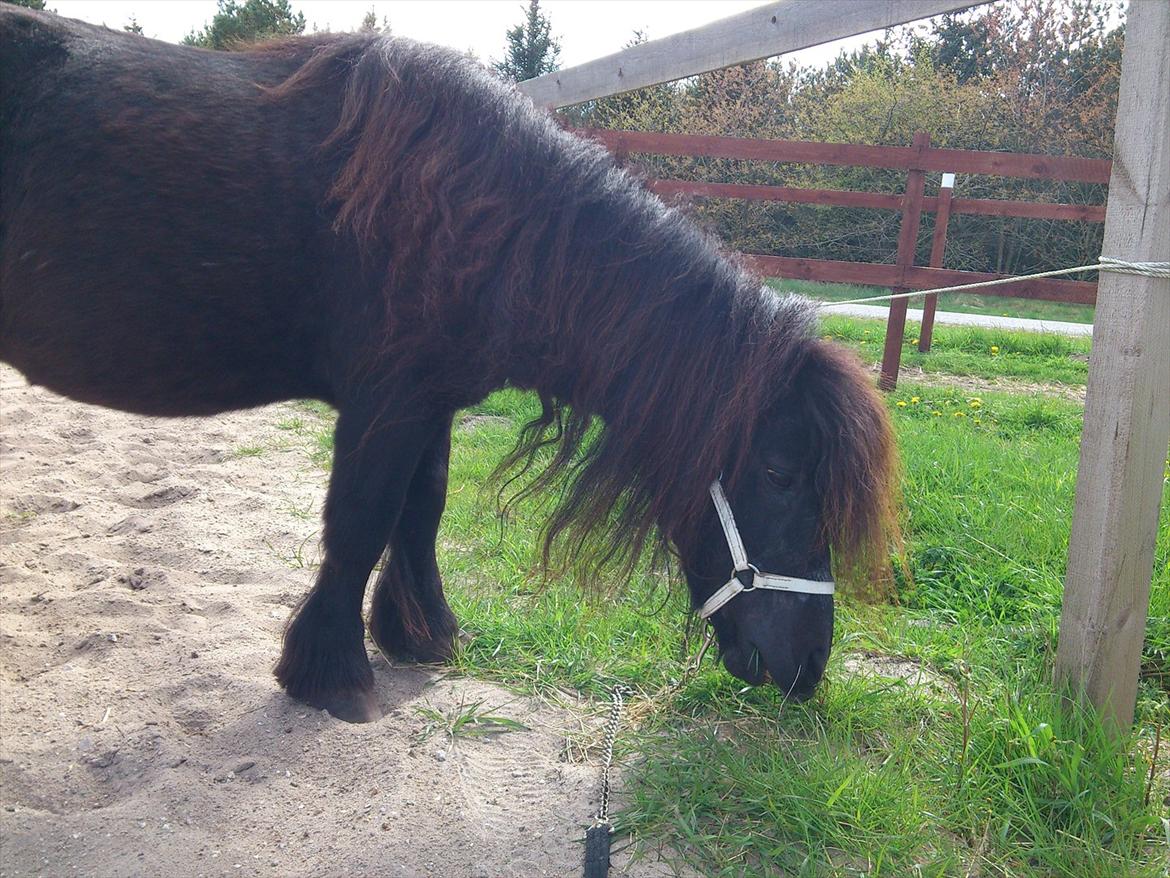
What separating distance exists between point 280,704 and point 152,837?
23.7 inches

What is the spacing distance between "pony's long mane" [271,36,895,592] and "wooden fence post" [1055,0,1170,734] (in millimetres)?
511

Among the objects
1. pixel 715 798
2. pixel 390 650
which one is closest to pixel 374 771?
pixel 390 650

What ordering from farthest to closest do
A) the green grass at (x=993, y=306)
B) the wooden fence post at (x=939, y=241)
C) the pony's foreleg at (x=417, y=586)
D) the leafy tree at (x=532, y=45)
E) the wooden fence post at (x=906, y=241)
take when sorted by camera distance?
the leafy tree at (x=532, y=45) → the green grass at (x=993, y=306) → the wooden fence post at (x=939, y=241) → the wooden fence post at (x=906, y=241) → the pony's foreleg at (x=417, y=586)

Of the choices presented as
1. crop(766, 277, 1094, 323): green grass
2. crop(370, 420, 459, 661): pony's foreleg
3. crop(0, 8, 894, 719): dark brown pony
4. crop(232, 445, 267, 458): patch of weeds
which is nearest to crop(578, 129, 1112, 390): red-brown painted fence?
crop(232, 445, 267, 458): patch of weeds

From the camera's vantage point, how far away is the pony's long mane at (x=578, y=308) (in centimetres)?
214

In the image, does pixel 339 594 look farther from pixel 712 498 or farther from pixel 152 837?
pixel 712 498

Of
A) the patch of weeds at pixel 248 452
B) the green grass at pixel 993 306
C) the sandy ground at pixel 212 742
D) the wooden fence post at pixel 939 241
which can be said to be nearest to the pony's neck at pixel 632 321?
the sandy ground at pixel 212 742

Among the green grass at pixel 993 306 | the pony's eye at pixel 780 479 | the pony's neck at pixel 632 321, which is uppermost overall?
the green grass at pixel 993 306

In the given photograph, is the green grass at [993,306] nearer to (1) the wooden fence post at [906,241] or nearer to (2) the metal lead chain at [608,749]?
(1) the wooden fence post at [906,241]

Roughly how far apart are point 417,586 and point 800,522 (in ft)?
4.52

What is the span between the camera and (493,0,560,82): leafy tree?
71.2 ft

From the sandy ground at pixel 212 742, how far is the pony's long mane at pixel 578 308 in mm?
704

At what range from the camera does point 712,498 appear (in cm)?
217

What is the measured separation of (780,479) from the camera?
2143 mm
